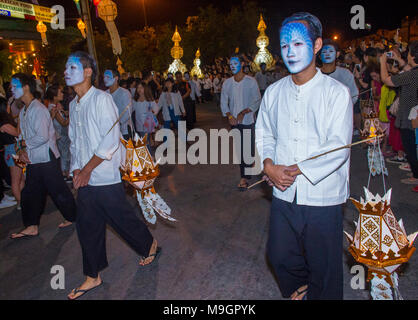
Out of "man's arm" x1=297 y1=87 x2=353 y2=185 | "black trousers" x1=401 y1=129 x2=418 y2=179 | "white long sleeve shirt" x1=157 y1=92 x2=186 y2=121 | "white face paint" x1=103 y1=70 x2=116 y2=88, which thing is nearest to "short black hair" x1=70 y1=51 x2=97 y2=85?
"man's arm" x1=297 y1=87 x2=353 y2=185

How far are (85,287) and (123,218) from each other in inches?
29.8

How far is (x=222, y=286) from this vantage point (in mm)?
3480

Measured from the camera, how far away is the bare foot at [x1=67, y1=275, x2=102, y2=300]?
3.49m

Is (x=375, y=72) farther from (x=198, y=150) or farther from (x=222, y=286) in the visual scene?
(x=222, y=286)

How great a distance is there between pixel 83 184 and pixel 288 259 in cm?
192

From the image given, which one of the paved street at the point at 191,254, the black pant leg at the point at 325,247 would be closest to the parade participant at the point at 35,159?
the paved street at the point at 191,254

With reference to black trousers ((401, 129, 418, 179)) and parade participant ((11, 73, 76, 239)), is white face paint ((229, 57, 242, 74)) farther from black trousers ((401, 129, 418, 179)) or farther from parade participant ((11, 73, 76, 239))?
parade participant ((11, 73, 76, 239))

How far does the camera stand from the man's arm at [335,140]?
7.82 ft

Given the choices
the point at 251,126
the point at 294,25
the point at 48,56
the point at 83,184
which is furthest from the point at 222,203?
the point at 48,56

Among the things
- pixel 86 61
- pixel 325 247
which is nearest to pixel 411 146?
pixel 325 247

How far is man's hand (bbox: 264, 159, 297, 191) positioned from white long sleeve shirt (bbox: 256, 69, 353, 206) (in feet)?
0.27

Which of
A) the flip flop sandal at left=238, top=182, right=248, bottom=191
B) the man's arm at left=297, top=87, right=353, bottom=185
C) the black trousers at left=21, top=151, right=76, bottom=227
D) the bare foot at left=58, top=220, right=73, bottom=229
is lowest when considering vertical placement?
the bare foot at left=58, top=220, right=73, bottom=229

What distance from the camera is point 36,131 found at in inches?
181

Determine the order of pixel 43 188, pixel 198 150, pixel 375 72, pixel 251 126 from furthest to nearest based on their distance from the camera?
pixel 198 150, pixel 375 72, pixel 251 126, pixel 43 188
